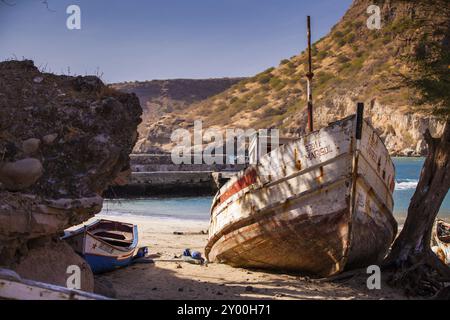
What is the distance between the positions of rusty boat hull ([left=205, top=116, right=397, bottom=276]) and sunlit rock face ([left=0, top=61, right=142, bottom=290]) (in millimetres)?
2605

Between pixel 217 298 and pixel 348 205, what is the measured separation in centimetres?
278

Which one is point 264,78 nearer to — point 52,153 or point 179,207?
point 179,207

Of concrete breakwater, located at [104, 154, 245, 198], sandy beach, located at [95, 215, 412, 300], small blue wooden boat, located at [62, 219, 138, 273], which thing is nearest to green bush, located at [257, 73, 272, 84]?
concrete breakwater, located at [104, 154, 245, 198]

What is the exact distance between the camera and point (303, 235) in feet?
31.1

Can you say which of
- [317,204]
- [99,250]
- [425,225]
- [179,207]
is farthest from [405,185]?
[99,250]

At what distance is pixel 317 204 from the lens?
30.3 feet

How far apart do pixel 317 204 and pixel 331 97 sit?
66516 millimetres

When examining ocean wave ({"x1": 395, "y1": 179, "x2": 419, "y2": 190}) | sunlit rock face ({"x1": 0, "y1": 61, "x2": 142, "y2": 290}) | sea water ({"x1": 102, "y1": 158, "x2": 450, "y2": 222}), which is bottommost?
ocean wave ({"x1": 395, "y1": 179, "x2": 419, "y2": 190})

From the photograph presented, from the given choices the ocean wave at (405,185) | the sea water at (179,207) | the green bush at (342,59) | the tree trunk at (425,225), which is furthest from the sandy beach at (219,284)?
the green bush at (342,59)

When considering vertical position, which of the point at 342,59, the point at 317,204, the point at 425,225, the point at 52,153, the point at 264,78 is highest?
the point at 342,59

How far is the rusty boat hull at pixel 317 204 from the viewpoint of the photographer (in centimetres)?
906

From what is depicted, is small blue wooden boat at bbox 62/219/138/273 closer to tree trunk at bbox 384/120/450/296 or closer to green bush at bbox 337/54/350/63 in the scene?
tree trunk at bbox 384/120/450/296

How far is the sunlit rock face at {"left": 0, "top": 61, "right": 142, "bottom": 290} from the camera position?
6.49 m
